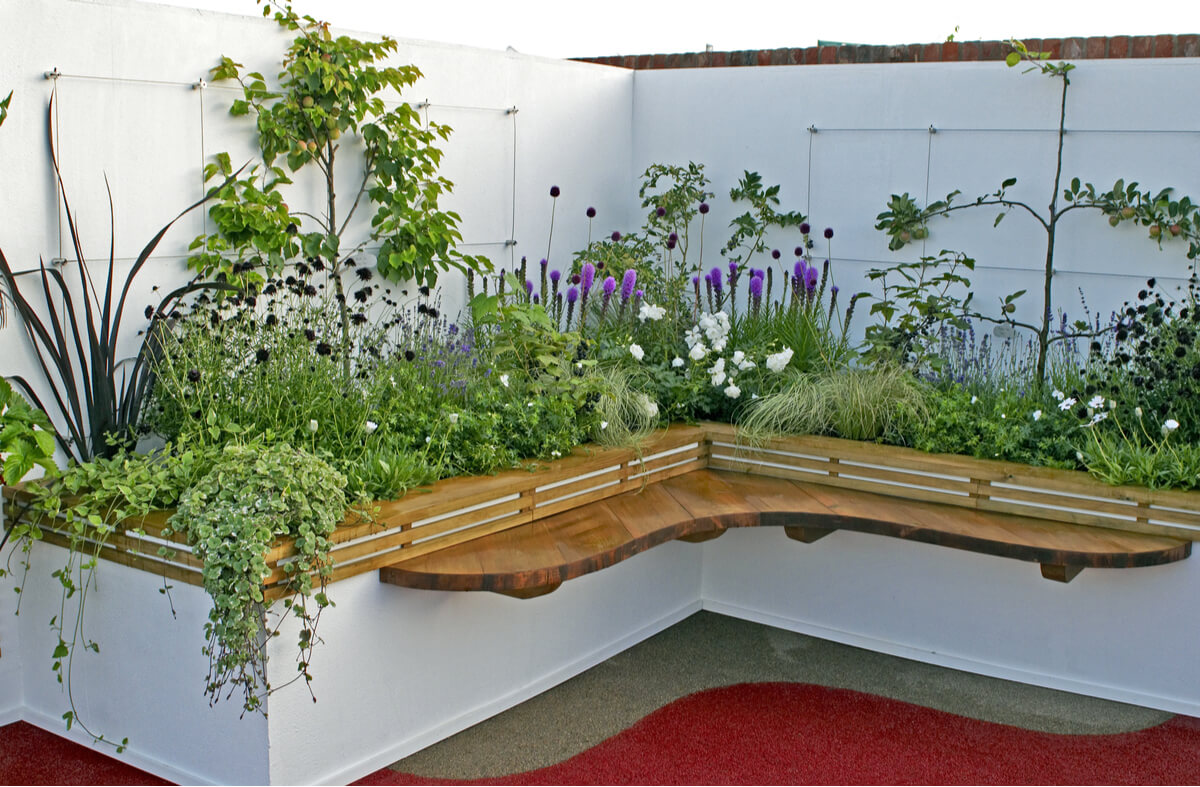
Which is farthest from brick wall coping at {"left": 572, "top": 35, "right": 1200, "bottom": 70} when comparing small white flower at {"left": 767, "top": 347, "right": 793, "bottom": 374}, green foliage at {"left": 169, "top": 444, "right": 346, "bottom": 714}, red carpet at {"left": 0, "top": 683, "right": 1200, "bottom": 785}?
green foliage at {"left": 169, "top": 444, "right": 346, "bottom": 714}

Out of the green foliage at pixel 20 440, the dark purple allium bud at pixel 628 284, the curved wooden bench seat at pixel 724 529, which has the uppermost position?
the dark purple allium bud at pixel 628 284

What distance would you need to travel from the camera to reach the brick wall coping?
7.09m

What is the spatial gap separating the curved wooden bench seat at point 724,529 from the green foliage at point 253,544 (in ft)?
1.02

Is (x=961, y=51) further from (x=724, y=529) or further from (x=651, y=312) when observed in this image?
(x=724, y=529)

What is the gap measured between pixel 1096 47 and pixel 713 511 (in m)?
5.10

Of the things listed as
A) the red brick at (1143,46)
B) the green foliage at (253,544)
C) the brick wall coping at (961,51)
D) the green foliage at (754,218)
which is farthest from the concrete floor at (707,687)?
the red brick at (1143,46)

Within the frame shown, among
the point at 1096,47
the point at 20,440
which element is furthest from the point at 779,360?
the point at 1096,47

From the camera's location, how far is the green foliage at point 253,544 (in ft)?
10.2

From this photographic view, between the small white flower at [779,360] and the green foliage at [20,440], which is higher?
the small white flower at [779,360]

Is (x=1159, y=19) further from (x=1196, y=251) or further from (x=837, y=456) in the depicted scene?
(x=837, y=456)

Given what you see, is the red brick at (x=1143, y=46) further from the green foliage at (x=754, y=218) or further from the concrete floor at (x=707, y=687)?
the concrete floor at (x=707, y=687)

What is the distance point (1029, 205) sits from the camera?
230 inches

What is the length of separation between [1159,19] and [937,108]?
435 centimetres

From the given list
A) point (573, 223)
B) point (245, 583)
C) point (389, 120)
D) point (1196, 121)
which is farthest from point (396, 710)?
point (1196, 121)
